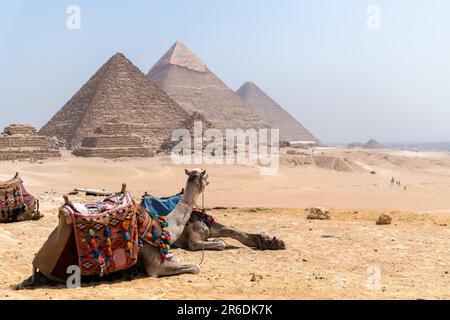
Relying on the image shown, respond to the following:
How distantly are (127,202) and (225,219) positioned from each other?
18.7ft

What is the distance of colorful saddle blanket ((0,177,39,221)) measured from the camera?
30.1ft

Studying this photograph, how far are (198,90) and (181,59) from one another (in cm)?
955

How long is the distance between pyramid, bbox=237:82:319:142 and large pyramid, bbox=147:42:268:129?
2291 cm

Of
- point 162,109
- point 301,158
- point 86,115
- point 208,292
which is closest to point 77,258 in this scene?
point 208,292

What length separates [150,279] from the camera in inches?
207

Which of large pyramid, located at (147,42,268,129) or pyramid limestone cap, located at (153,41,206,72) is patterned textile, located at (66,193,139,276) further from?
pyramid limestone cap, located at (153,41,206,72)

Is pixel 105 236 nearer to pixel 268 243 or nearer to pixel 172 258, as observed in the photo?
pixel 172 258

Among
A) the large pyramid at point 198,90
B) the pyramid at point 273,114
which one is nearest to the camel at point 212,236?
the large pyramid at point 198,90

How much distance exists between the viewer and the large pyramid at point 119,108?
70.2 metres

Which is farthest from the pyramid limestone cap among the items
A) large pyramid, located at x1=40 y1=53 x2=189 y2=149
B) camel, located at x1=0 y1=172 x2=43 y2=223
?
camel, located at x1=0 y1=172 x2=43 y2=223

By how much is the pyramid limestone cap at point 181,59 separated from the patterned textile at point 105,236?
11821cm

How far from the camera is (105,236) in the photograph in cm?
494

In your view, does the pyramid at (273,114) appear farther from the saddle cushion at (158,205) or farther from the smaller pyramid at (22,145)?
the saddle cushion at (158,205)
